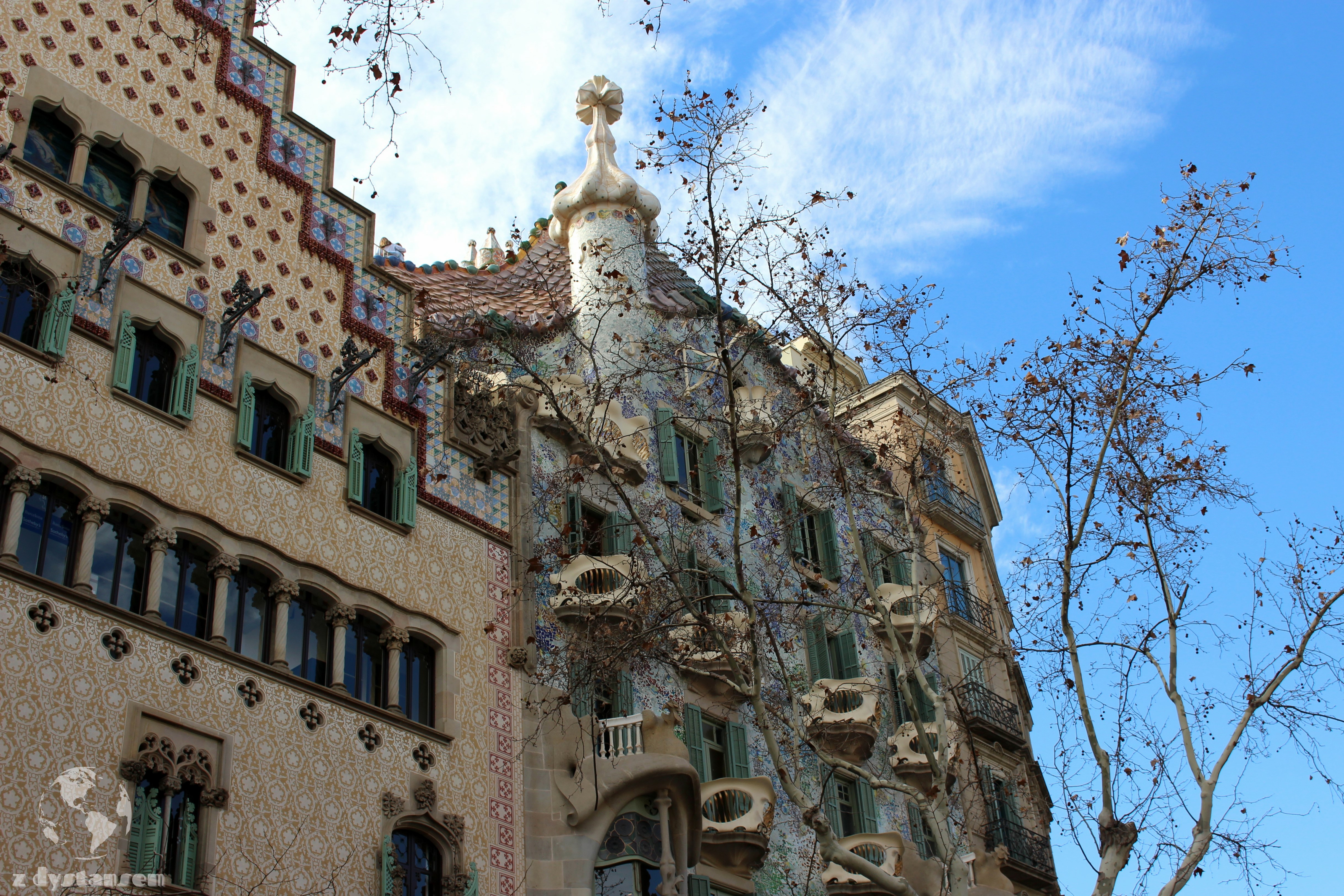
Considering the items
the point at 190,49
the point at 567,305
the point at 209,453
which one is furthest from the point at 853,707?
the point at 190,49

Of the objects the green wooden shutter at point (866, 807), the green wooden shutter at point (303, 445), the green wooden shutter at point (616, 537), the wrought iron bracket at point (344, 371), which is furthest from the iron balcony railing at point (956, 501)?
the green wooden shutter at point (303, 445)

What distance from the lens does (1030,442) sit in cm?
1350

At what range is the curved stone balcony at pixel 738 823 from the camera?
17.5 metres

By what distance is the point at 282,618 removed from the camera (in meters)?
14.6

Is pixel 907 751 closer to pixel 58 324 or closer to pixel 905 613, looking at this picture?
pixel 905 613

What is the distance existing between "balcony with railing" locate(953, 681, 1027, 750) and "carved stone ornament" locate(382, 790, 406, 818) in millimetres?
11930

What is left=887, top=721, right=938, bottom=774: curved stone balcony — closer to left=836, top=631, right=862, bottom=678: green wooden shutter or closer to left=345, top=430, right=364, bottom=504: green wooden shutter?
left=836, top=631, right=862, bottom=678: green wooden shutter

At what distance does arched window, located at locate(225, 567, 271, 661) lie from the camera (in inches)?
559

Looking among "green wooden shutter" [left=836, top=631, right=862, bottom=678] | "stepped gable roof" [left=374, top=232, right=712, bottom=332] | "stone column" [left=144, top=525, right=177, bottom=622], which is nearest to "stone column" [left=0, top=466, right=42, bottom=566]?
"stone column" [left=144, top=525, right=177, bottom=622]

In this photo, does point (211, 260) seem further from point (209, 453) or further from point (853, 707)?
point (853, 707)

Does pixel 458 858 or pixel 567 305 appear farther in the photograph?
pixel 567 305

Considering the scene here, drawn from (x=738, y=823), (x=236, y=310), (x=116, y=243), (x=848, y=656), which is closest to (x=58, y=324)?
(x=116, y=243)

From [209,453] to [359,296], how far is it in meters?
3.88

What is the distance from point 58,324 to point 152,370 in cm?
115
